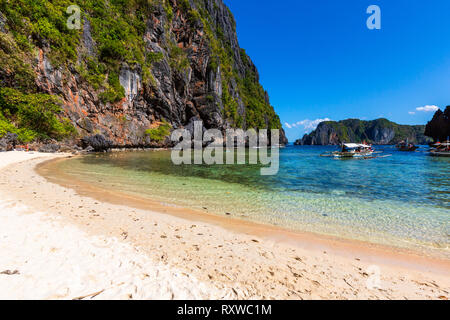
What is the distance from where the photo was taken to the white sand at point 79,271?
2252 millimetres

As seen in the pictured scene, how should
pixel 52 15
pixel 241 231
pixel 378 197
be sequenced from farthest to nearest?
1. pixel 52 15
2. pixel 378 197
3. pixel 241 231

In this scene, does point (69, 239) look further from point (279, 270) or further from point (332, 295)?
point (332, 295)

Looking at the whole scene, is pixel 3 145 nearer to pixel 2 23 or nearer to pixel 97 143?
pixel 97 143

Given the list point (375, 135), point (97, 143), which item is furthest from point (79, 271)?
point (375, 135)

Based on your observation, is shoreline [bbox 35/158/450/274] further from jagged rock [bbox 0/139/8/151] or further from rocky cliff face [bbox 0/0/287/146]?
rocky cliff face [bbox 0/0/287/146]

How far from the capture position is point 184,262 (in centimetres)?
324

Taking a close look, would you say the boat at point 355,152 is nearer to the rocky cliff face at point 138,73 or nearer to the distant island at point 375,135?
the rocky cliff face at point 138,73

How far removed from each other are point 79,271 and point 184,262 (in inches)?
60.3

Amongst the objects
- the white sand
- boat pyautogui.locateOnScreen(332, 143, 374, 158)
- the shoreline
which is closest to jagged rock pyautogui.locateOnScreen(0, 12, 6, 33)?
the shoreline

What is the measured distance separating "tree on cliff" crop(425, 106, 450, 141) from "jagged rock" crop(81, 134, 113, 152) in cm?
10002

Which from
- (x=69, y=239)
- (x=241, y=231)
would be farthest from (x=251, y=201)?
(x=69, y=239)

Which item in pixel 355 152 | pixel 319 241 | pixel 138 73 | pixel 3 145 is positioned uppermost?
pixel 138 73

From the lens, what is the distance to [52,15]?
1081 inches
